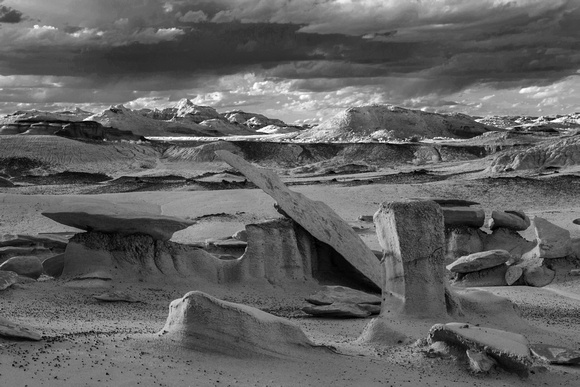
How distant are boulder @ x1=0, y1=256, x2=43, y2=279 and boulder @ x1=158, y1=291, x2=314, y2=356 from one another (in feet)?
19.8

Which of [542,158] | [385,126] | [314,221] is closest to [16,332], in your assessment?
[314,221]

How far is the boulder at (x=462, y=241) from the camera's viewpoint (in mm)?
17656

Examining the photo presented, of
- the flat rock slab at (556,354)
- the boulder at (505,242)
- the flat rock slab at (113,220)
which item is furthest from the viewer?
the boulder at (505,242)

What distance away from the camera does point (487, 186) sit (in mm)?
30516

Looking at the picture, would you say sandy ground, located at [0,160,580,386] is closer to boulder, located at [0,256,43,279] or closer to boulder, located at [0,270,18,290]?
A: boulder, located at [0,270,18,290]

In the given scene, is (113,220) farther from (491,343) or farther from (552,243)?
(552,243)

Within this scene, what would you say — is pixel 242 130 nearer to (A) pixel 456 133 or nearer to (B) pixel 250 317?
(A) pixel 456 133

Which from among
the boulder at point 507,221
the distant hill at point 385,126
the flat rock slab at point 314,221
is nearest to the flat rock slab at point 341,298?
the flat rock slab at point 314,221

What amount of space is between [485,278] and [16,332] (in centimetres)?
1057

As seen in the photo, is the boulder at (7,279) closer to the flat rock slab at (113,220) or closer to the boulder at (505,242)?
the flat rock slab at (113,220)

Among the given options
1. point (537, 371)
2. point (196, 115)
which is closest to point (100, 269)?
point (537, 371)

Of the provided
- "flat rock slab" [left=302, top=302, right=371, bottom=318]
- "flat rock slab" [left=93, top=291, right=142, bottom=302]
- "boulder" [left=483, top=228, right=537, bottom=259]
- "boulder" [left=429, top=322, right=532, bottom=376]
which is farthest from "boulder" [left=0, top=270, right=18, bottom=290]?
"boulder" [left=483, top=228, right=537, bottom=259]

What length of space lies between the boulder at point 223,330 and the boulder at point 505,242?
11297 mm

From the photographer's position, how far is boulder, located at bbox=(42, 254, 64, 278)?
43.4ft
